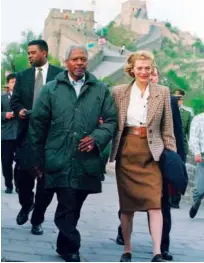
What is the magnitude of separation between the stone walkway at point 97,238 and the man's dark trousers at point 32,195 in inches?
6.8

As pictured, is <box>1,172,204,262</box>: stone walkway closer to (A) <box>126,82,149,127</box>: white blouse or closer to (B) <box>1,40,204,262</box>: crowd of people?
(B) <box>1,40,204,262</box>: crowd of people

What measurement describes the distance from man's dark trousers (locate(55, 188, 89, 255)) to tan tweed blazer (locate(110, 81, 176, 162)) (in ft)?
1.48

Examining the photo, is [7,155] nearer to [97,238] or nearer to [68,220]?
[97,238]

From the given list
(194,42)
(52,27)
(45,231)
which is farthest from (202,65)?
(45,231)

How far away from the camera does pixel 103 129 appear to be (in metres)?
5.74

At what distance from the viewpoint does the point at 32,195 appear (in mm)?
7262

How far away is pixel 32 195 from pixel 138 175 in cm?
160

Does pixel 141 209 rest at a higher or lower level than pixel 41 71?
lower

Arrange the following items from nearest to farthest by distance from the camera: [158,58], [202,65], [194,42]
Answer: [158,58], [202,65], [194,42]

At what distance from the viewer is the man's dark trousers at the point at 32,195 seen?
6.58 metres

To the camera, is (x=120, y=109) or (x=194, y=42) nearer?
(x=120, y=109)

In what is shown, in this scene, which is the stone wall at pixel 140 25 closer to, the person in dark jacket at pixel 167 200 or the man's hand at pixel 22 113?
the man's hand at pixel 22 113

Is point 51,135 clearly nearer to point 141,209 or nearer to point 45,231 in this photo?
point 141,209

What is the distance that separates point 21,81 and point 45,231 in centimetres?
134
